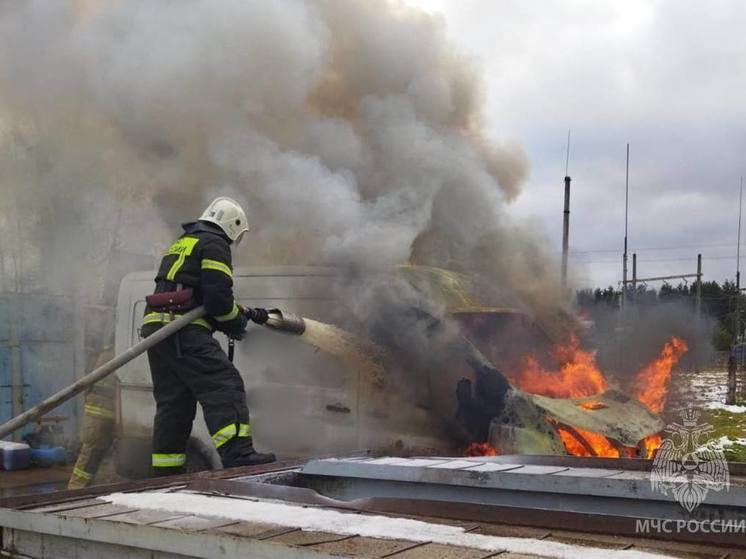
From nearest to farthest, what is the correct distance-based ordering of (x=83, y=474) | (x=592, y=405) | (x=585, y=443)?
(x=585, y=443) → (x=592, y=405) → (x=83, y=474)

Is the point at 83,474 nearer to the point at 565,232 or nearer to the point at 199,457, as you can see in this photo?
the point at 199,457

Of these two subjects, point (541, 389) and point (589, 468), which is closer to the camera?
point (589, 468)

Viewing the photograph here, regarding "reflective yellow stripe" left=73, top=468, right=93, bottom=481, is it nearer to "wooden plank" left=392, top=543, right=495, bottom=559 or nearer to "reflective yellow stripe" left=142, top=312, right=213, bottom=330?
"reflective yellow stripe" left=142, top=312, right=213, bottom=330

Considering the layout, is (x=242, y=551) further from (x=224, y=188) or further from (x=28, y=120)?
(x=28, y=120)

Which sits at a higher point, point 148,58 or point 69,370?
point 148,58

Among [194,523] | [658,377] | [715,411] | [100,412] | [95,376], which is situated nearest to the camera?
[194,523]

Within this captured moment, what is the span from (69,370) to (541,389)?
6622 mm

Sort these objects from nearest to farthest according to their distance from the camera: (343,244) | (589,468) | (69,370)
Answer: (589,468), (343,244), (69,370)

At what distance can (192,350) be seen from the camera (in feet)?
14.6

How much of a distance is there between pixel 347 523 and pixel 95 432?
16.0 ft

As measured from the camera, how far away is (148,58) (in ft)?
24.4

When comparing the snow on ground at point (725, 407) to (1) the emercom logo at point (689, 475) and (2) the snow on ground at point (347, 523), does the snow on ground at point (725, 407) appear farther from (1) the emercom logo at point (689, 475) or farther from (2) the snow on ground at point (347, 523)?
(2) the snow on ground at point (347, 523)

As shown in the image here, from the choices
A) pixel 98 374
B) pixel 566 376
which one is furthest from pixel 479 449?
pixel 98 374

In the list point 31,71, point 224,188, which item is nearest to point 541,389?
point 224,188
